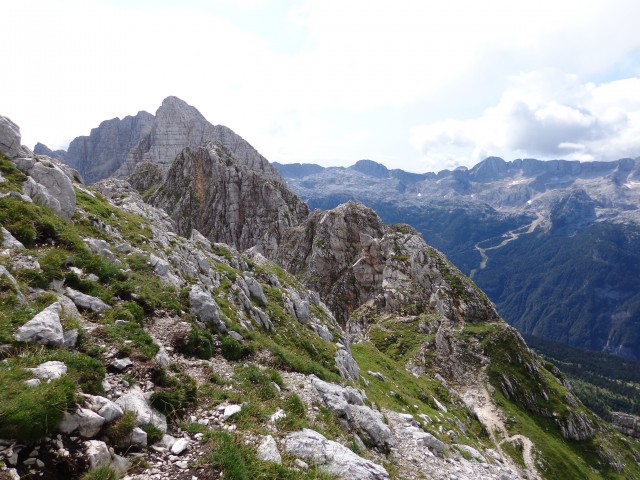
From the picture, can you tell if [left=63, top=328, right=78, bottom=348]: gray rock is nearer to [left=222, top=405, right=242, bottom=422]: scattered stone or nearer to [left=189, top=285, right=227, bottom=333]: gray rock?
[left=222, top=405, right=242, bottom=422]: scattered stone

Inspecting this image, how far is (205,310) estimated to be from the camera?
20.8 m

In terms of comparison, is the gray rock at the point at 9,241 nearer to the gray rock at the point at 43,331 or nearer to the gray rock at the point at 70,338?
the gray rock at the point at 43,331

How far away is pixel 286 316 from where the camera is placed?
3572 cm

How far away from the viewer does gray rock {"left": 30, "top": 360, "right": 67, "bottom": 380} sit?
383 inches

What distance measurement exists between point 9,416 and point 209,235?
530 ft

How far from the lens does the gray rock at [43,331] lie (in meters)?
11.2

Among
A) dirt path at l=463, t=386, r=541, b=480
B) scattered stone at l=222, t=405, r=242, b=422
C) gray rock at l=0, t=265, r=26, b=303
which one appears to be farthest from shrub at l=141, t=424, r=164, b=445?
dirt path at l=463, t=386, r=541, b=480

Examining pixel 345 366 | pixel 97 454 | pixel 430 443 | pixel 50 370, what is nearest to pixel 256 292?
pixel 345 366

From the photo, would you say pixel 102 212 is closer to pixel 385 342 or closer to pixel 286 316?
pixel 286 316

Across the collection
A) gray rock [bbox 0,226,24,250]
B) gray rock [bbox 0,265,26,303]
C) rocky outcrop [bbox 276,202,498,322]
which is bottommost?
rocky outcrop [bbox 276,202,498,322]

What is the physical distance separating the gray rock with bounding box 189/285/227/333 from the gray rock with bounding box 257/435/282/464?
32.4 ft

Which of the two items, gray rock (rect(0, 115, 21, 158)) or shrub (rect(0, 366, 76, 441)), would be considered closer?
shrub (rect(0, 366, 76, 441))

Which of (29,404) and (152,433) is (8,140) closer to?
(29,404)

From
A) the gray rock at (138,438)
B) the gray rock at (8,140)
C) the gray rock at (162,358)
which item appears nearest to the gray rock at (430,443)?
the gray rock at (162,358)
